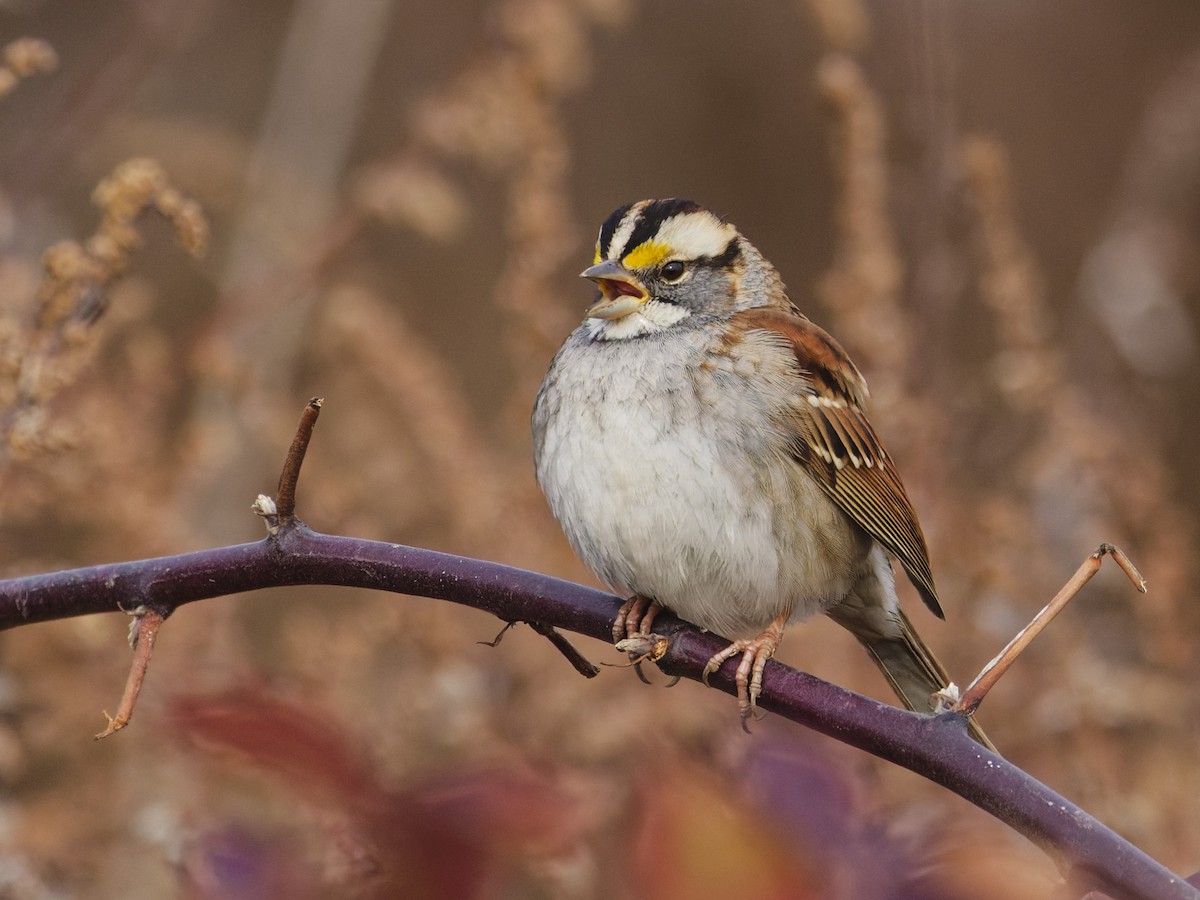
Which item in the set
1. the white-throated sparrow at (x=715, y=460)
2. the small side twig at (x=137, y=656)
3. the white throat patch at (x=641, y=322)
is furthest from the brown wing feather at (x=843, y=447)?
the small side twig at (x=137, y=656)

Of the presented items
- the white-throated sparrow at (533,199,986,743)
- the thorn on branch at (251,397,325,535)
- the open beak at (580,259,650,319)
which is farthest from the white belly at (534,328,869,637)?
the thorn on branch at (251,397,325,535)

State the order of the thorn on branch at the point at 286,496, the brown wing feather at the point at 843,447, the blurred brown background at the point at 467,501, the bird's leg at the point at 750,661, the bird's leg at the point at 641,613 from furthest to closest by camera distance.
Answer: the brown wing feather at the point at 843,447, the bird's leg at the point at 641,613, the bird's leg at the point at 750,661, the thorn on branch at the point at 286,496, the blurred brown background at the point at 467,501

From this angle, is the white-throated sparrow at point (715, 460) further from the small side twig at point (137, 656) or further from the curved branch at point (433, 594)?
the small side twig at point (137, 656)

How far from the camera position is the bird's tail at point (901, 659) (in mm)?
2717

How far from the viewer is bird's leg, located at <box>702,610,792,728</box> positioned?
5.42ft

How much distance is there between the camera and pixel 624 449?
239 centimetres

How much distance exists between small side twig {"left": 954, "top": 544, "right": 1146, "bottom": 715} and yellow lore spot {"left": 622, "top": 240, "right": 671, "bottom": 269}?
1.51m

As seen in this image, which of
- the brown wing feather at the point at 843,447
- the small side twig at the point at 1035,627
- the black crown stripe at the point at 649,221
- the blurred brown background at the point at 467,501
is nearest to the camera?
the blurred brown background at the point at 467,501

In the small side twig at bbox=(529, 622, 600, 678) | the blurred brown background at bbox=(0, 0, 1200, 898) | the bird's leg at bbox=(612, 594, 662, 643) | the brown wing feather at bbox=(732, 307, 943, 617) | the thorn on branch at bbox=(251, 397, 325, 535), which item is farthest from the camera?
the brown wing feather at bbox=(732, 307, 943, 617)

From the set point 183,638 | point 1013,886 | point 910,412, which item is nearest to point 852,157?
point 910,412

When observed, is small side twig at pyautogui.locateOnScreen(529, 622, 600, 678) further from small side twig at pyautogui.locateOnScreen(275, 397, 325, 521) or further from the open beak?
the open beak

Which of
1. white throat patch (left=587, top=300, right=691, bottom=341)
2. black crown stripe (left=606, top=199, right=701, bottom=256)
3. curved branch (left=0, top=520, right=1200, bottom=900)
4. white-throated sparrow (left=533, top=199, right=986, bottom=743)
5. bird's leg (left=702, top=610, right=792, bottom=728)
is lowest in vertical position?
curved branch (left=0, top=520, right=1200, bottom=900)

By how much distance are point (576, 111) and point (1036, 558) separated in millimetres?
3907

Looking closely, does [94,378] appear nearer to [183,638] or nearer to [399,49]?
[183,638]
